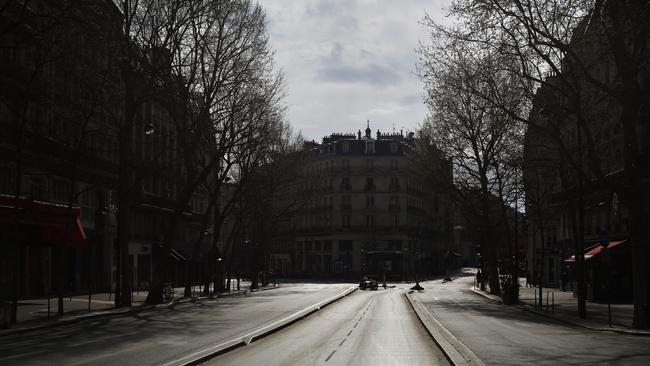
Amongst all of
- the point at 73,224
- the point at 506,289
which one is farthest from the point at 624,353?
the point at 73,224

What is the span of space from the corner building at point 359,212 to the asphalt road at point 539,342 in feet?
306

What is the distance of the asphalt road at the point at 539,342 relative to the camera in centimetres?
1903

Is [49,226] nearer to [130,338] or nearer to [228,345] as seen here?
[130,338]

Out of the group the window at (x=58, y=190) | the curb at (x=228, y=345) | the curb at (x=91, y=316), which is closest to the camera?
the curb at (x=228, y=345)

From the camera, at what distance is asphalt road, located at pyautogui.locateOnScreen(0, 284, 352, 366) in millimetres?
18719

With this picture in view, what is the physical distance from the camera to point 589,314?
126 feet

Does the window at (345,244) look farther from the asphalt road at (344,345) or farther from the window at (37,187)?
the asphalt road at (344,345)

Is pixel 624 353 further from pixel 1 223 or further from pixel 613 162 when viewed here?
pixel 613 162

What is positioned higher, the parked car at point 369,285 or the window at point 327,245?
the window at point 327,245

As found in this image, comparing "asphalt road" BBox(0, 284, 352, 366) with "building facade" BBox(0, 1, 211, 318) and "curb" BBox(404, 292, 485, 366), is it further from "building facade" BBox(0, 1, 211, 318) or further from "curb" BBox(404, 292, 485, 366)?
"curb" BBox(404, 292, 485, 366)

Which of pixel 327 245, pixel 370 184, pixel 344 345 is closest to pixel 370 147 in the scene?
pixel 370 184

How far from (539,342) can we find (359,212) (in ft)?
363

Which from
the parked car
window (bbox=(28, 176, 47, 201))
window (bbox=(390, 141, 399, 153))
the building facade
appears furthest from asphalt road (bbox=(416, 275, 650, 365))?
window (bbox=(390, 141, 399, 153))

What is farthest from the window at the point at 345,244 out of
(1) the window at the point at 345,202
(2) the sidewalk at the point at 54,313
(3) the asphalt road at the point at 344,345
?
(3) the asphalt road at the point at 344,345
